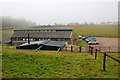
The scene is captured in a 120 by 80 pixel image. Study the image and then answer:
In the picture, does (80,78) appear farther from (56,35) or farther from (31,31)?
(31,31)

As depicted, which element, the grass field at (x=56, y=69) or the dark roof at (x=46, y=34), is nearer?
the grass field at (x=56, y=69)

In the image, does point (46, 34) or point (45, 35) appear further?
point (46, 34)

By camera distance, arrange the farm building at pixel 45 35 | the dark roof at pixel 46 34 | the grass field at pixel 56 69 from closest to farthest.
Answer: the grass field at pixel 56 69, the farm building at pixel 45 35, the dark roof at pixel 46 34

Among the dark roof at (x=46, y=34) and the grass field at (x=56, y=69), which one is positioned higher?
the dark roof at (x=46, y=34)

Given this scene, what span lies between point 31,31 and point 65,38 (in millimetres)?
14040

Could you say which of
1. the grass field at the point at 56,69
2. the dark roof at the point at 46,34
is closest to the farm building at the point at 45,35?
the dark roof at the point at 46,34

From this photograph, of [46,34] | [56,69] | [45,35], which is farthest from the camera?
[46,34]

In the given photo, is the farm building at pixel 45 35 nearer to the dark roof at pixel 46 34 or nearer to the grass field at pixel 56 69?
the dark roof at pixel 46 34

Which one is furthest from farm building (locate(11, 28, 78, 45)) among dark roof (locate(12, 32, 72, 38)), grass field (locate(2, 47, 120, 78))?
grass field (locate(2, 47, 120, 78))

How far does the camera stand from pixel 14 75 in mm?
6641

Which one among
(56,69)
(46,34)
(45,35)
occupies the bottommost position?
(56,69)

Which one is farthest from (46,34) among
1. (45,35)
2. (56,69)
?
(56,69)

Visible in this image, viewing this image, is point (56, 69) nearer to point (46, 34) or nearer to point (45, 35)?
point (45, 35)

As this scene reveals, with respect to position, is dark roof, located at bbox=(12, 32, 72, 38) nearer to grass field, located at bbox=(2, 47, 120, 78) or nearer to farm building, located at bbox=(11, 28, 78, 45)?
farm building, located at bbox=(11, 28, 78, 45)
